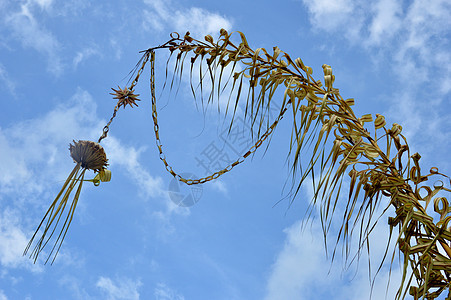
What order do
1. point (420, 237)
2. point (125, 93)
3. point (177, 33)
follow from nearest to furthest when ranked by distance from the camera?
1. point (420, 237)
2. point (177, 33)
3. point (125, 93)

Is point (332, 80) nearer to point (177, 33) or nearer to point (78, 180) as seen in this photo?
point (177, 33)

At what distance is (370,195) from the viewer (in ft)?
3.37

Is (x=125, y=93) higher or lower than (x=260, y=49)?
higher

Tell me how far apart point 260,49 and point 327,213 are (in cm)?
46

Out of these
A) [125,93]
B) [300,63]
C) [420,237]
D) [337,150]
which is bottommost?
[420,237]

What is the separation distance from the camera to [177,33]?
138 centimetres

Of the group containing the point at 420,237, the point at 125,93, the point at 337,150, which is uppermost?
the point at 125,93

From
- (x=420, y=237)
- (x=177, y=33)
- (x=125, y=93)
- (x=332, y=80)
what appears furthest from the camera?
(x=125, y=93)

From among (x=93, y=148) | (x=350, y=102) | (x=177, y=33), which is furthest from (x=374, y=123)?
(x=93, y=148)

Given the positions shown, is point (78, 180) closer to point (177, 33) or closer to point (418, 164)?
point (177, 33)

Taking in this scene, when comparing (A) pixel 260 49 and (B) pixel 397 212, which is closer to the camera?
(B) pixel 397 212

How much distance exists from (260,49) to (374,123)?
1.14 feet

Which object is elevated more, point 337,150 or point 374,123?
point 374,123

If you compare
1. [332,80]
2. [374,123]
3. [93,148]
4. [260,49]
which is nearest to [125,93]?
[93,148]
